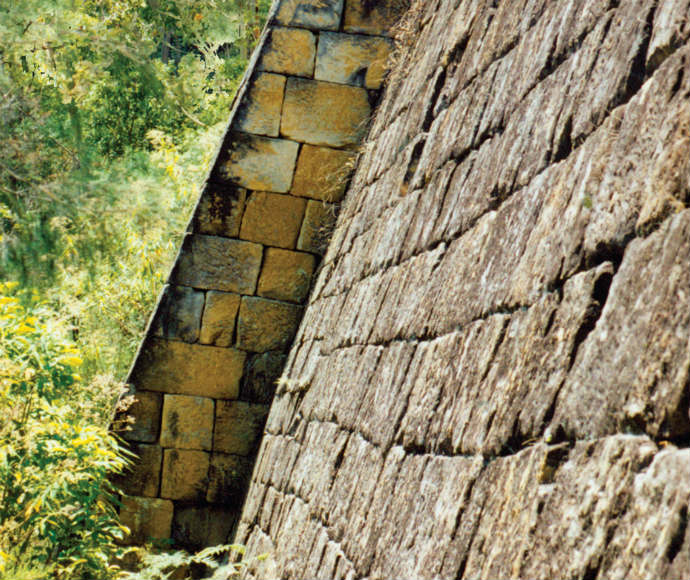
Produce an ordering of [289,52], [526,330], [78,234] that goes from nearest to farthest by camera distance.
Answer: [526,330]
[289,52]
[78,234]

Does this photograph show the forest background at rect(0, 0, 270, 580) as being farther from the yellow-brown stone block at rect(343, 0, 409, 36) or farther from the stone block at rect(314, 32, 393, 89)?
the yellow-brown stone block at rect(343, 0, 409, 36)

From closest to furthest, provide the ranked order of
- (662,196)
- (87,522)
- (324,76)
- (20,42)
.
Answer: (662,196), (87,522), (324,76), (20,42)

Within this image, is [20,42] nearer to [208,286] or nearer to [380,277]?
[208,286]

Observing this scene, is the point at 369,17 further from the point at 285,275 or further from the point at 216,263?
the point at 216,263

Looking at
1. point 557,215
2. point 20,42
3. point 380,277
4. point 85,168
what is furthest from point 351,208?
point 20,42

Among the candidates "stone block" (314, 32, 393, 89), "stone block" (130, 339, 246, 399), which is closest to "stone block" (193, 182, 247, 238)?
"stone block" (130, 339, 246, 399)

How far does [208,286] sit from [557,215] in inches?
178

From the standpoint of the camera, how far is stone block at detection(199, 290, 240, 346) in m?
6.30

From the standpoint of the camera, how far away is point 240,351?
634cm

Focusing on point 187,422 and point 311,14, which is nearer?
point 311,14

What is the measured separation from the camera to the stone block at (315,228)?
20.5 ft

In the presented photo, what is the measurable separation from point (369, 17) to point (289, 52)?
2.01 ft

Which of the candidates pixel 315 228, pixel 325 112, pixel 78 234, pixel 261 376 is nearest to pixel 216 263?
pixel 315 228

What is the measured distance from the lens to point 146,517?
6328mm
